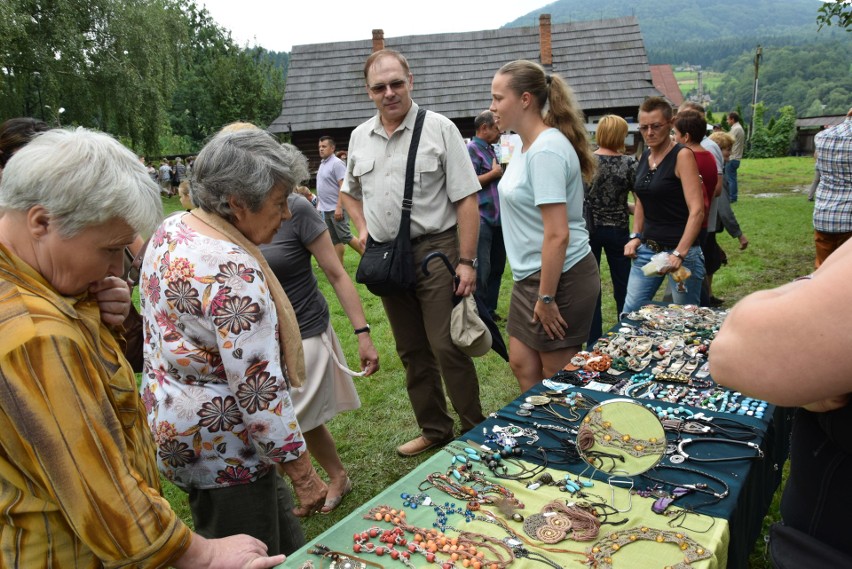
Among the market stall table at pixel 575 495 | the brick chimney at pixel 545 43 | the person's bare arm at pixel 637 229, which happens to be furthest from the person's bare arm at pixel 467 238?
the brick chimney at pixel 545 43

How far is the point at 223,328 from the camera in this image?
63.9 inches

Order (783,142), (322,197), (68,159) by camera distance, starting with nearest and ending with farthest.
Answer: (68,159) → (322,197) → (783,142)

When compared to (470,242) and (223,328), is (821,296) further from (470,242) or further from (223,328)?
(470,242)

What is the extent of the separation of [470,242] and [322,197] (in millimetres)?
5074

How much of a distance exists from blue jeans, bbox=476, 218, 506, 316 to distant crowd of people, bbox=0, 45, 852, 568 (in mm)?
1983

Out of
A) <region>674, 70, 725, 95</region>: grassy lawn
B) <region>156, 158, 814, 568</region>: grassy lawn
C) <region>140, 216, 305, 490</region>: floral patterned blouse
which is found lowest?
<region>156, 158, 814, 568</region>: grassy lawn

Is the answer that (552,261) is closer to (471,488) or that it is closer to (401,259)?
(401,259)

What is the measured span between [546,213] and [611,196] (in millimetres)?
2162

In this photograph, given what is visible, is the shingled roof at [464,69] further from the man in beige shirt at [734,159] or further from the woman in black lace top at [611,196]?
the woman in black lace top at [611,196]

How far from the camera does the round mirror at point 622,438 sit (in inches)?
75.9

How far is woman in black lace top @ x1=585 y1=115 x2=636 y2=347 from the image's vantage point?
4648mm

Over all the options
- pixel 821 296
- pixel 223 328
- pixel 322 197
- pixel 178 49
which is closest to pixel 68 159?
pixel 223 328

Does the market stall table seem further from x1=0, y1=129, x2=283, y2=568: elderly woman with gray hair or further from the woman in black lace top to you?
the woman in black lace top

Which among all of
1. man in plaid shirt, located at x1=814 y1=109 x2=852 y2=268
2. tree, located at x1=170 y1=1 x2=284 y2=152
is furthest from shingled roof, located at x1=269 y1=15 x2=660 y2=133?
man in plaid shirt, located at x1=814 y1=109 x2=852 y2=268
